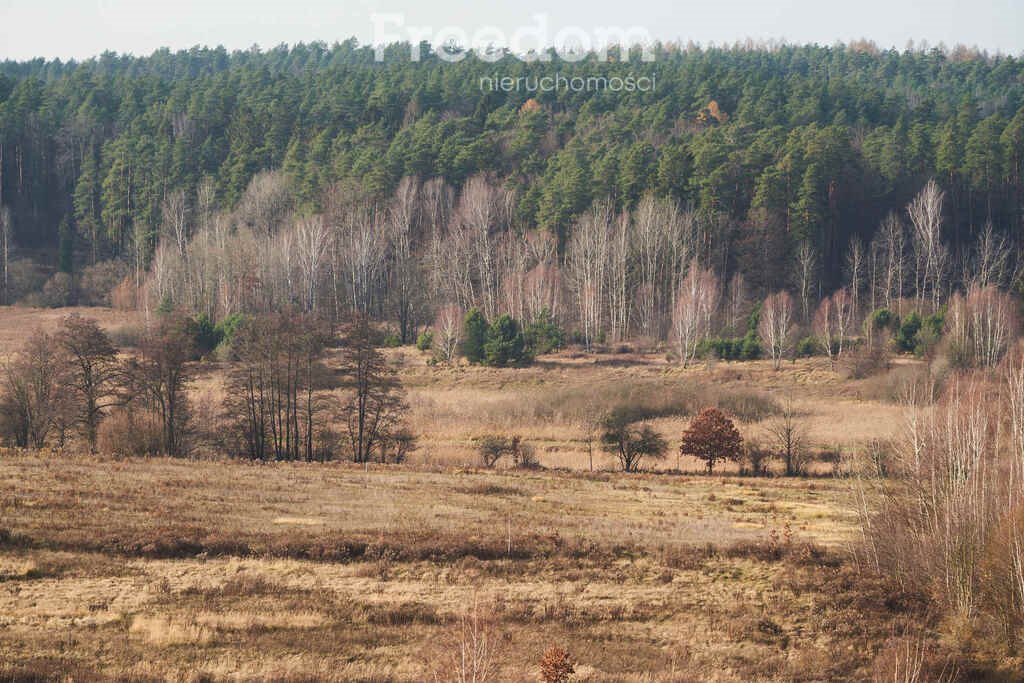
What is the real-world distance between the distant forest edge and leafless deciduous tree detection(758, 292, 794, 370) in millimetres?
11610

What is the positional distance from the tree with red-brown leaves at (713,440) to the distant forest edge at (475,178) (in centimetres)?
3645

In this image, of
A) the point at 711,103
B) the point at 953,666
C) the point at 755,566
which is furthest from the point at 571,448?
the point at 711,103

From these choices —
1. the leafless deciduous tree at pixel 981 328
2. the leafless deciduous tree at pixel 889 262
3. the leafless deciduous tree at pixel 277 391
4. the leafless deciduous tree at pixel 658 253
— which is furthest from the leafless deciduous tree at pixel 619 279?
the leafless deciduous tree at pixel 277 391

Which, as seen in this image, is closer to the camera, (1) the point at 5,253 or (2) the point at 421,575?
(2) the point at 421,575

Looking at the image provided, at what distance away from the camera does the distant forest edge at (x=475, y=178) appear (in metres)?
96.0

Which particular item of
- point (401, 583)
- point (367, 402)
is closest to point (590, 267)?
point (367, 402)

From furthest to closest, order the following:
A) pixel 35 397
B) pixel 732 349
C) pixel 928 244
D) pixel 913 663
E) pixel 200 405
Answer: pixel 928 244
pixel 732 349
pixel 200 405
pixel 35 397
pixel 913 663

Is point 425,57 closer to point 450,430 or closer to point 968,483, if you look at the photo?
point 450,430

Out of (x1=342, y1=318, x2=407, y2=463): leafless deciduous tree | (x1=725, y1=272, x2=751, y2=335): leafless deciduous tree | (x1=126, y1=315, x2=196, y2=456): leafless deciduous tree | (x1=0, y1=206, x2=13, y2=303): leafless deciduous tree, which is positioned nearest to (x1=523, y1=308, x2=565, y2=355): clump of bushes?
(x1=725, y1=272, x2=751, y2=335): leafless deciduous tree

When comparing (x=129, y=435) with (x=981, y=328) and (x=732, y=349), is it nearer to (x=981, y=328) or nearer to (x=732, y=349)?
(x=732, y=349)

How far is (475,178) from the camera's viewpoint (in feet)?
352

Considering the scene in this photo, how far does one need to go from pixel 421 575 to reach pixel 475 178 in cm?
8441

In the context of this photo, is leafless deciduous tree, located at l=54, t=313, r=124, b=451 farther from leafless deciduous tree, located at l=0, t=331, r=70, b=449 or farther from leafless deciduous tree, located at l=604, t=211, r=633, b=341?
leafless deciduous tree, located at l=604, t=211, r=633, b=341

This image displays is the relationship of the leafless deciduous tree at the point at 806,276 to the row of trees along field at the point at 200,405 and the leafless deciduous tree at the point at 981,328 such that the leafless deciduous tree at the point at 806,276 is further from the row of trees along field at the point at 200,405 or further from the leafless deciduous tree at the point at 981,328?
the row of trees along field at the point at 200,405
